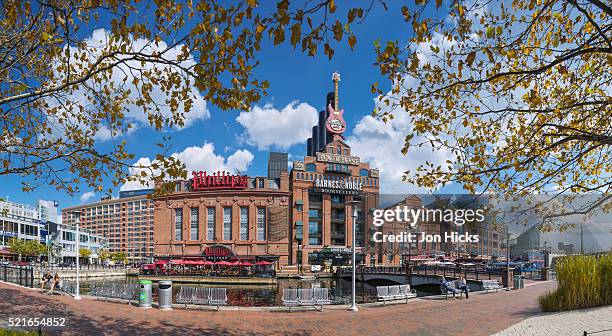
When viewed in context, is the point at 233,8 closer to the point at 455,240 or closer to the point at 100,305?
the point at 100,305

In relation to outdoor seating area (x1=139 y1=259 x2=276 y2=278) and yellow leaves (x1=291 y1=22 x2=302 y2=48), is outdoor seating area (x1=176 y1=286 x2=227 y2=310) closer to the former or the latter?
yellow leaves (x1=291 y1=22 x2=302 y2=48)

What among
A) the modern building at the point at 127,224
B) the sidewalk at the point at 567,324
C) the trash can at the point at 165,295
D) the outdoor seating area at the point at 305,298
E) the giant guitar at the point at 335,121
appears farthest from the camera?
the modern building at the point at 127,224

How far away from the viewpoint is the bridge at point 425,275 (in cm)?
3372

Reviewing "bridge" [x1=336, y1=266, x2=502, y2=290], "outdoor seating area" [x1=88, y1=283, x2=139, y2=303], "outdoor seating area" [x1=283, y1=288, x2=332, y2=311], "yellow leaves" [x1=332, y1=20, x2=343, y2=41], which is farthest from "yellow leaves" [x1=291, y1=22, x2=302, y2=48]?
"bridge" [x1=336, y1=266, x2=502, y2=290]

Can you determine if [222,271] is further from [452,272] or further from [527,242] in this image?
[527,242]

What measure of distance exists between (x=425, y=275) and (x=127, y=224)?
149783 mm

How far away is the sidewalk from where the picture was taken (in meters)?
10.7

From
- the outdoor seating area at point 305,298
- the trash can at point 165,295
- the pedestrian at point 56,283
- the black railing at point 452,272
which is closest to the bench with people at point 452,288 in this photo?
the black railing at point 452,272

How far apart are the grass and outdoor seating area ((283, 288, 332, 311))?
29.1 ft

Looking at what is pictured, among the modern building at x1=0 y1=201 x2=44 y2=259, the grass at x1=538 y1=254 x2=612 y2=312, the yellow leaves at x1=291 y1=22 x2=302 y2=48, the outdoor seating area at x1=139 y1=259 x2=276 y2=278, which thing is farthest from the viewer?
the modern building at x1=0 y1=201 x2=44 y2=259

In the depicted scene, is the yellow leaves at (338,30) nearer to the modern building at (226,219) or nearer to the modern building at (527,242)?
the modern building at (226,219)

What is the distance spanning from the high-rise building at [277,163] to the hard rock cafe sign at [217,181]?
1687 cm

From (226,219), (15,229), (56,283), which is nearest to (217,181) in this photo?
(226,219)

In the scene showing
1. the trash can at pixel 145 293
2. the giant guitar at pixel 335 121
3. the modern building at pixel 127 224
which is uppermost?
the giant guitar at pixel 335 121
